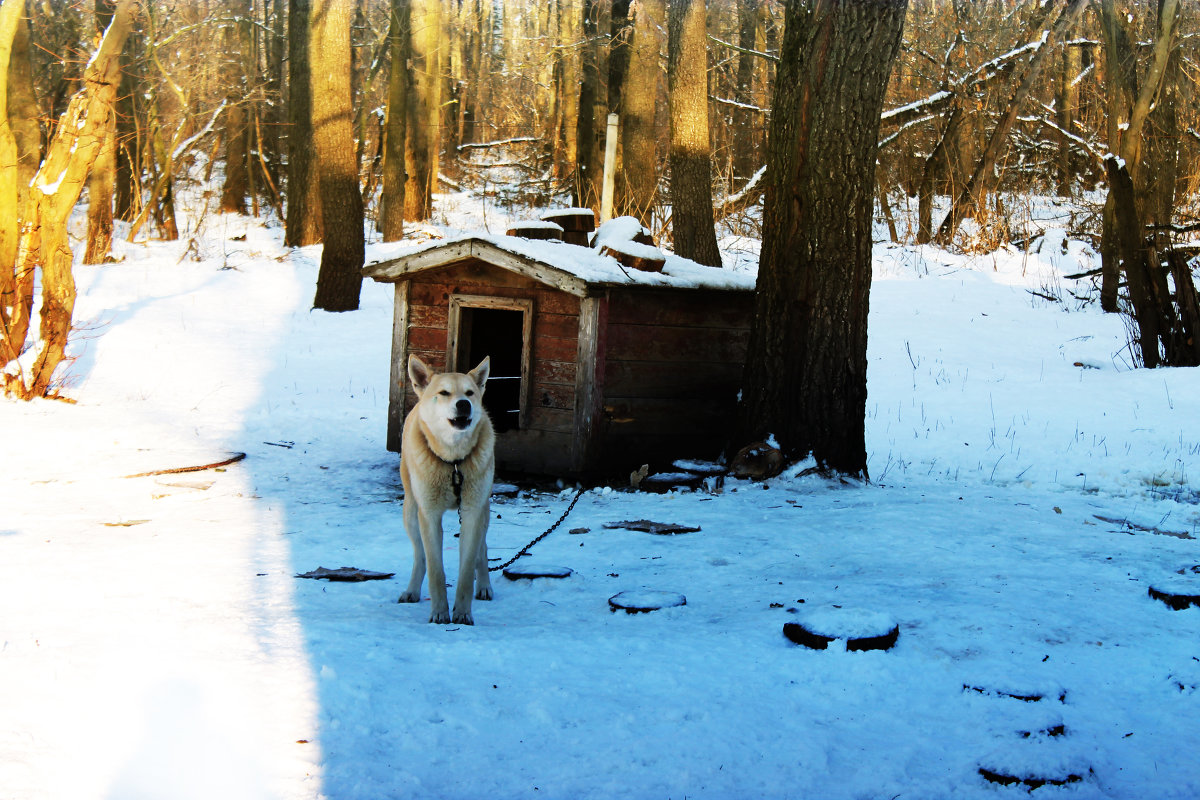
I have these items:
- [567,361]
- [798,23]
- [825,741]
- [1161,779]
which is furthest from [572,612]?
[798,23]

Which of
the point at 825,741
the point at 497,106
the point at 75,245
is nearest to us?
the point at 825,741

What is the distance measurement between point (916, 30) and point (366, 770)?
23746 millimetres

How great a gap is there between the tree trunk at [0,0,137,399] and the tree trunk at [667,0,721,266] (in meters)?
6.95

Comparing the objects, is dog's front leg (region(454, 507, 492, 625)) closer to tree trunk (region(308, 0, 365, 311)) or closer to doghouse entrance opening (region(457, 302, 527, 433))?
doghouse entrance opening (region(457, 302, 527, 433))

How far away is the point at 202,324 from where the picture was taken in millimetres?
13922

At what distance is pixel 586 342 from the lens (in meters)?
7.48

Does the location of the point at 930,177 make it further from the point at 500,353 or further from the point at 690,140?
the point at 500,353

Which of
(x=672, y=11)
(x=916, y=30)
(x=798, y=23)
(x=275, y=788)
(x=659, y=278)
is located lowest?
(x=275, y=788)

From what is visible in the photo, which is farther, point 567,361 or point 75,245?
point 75,245

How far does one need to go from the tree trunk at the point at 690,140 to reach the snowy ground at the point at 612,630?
4651mm

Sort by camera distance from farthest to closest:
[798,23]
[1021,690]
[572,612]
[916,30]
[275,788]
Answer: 1. [916,30]
2. [798,23]
3. [572,612]
4. [1021,690]
5. [275,788]

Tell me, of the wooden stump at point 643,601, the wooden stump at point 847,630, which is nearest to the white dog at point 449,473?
the wooden stump at point 643,601

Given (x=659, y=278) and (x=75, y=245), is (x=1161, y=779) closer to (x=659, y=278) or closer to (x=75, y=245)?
(x=659, y=278)

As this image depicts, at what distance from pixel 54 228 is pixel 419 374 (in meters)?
7.16
